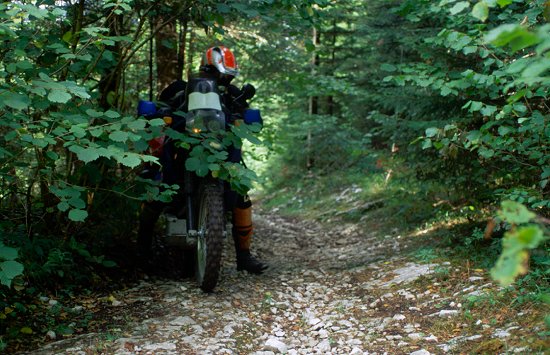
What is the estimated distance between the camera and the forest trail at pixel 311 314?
360 cm

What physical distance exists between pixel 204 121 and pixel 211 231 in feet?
3.46

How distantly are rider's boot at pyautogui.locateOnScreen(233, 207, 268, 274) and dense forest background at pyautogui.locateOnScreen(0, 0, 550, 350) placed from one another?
88cm

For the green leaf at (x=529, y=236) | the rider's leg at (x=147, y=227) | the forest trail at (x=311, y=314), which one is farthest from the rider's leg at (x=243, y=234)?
the green leaf at (x=529, y=236)

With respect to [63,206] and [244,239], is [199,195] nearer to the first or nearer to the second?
[244,239]

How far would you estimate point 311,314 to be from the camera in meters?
4.62

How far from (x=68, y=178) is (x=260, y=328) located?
7.76 feet

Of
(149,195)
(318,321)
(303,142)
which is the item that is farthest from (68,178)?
(303,142)

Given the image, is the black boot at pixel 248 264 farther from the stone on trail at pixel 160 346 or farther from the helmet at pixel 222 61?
the stone on trail at pixel 160 346

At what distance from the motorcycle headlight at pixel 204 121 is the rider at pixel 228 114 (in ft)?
1.56

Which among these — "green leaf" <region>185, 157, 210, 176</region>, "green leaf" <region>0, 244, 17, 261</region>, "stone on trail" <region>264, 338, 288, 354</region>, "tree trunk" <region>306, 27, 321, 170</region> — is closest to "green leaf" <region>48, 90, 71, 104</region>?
"green leaf" <region>0, 244, 17, 261</region>

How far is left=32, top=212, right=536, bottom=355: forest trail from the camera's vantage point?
142 inches

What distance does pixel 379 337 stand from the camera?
3.90 metres

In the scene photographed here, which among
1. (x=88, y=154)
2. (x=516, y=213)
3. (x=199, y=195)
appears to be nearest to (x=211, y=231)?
(x=199, y=195)

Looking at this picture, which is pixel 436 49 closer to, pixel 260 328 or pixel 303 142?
pixel 260 328
